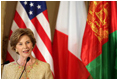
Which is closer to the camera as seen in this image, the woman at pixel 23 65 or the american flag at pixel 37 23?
the woman at pixel 23 65

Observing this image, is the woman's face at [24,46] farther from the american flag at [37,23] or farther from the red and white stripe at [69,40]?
the red and white stripe at [69,40]

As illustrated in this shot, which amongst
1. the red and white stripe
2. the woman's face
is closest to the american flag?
the red and white stripe

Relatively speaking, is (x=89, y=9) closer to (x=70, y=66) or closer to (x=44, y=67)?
(x=70, y=66)

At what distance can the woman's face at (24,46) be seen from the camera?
169 centimetres

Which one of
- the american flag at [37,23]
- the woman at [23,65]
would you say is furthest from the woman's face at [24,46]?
the american flag at [37,23]

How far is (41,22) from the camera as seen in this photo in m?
2.12

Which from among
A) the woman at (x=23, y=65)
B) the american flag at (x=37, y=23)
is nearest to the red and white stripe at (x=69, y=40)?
→ the american flag at (x=37, y=23)

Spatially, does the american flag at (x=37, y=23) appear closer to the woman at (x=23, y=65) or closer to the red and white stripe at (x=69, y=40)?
the red and white stripe at (x=69, y=40)

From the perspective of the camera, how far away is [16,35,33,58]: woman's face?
1.69 metres

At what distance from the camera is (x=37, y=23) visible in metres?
2.12

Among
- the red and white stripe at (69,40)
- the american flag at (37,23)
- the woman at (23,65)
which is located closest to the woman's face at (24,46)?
the woman at (23,65)

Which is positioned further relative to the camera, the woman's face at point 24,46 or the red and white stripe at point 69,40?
the red and white stripe at point 69,40

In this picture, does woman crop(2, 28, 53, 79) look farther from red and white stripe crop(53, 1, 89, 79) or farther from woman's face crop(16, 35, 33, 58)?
red and white stripe crop(53, 1, 89, 79)

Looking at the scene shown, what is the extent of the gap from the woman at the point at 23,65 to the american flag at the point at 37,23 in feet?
1.03
